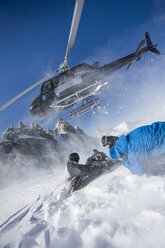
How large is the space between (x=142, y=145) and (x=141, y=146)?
3 centimetres

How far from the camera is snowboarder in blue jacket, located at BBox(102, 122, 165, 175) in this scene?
206cm

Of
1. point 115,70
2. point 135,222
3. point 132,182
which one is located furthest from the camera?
point 115,70

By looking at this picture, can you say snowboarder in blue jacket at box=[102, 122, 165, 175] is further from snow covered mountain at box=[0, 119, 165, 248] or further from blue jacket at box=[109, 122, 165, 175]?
snow covered mountain at box=[0, 119, 165, 248]

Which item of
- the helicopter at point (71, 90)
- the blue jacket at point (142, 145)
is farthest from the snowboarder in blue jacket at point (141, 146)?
the helicopter at point (71, 90)

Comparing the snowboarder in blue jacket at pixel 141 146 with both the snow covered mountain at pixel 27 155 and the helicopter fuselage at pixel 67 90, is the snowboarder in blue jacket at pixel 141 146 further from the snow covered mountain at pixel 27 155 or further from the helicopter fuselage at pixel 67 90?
the snow covered mountain at pixel 27 155

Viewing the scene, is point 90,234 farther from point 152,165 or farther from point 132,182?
point 152,165

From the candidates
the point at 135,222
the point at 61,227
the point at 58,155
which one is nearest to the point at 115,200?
the point at 135,222

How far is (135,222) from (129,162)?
112cm

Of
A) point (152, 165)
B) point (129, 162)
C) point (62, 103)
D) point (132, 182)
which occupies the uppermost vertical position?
point (62, 103)

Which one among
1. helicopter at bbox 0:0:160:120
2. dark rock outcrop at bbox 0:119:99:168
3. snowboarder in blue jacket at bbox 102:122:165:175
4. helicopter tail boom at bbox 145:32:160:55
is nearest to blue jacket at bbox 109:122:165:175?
snowboarder in blue jacket at bbox 102:122:165:175

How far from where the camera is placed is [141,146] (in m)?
2.14

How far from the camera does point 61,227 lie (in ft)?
5.97

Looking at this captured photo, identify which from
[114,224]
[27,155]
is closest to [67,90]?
[114,224]

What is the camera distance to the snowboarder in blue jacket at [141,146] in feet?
6.77
